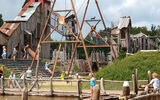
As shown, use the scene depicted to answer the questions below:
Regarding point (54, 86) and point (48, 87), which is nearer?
point (54, 86)

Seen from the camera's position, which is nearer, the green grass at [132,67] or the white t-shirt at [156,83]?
the white t-shirt at [156,83]

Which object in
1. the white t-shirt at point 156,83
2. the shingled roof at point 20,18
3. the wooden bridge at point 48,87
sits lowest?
the wooden bridge at point 48,87

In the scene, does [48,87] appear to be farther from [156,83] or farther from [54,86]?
[156,83]

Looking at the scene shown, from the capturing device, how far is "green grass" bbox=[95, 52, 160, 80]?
2539cm

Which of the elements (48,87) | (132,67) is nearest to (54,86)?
(48,87)

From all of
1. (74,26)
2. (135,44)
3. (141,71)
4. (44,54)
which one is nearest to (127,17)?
(135,44)

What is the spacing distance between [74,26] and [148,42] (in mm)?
9268

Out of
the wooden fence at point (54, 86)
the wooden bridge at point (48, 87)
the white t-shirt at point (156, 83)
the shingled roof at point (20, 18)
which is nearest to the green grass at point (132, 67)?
the wooden fence at point (54, 86)

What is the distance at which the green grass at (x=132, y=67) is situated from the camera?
25.4 m

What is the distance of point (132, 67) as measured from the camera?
2680cm

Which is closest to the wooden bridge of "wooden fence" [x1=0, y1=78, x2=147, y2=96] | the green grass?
"wooden fence" [x1=0, y1=78, x2=147, y2=96]

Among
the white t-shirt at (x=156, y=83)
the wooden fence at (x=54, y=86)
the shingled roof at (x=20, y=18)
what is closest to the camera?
the white t-shirt at (x=156, y=83)

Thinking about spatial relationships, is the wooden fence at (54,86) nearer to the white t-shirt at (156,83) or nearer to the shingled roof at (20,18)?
the white t-shirt at (156,83)

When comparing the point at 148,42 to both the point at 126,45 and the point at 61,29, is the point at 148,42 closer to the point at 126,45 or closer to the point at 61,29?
the point at 126,45
